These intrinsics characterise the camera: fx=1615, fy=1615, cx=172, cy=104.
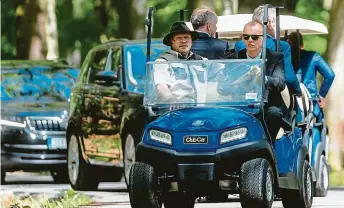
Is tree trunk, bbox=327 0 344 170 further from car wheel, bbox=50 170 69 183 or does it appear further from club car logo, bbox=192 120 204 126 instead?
club car logo, bbox=192 120 204 126

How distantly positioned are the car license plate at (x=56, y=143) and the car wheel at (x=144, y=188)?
8.99 m

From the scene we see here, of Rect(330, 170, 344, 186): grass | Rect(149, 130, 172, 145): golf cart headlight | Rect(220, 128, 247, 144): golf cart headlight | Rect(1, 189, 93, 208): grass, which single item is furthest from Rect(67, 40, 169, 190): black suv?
Rect(220, 128, 247, 144): golf cart headlight

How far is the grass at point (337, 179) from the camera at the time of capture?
22.0 metres

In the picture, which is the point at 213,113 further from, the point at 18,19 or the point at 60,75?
the point at 18,19

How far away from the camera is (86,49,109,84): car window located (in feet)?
70.8

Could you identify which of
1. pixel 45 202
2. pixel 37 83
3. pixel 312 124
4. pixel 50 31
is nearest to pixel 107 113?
pixel 312 124

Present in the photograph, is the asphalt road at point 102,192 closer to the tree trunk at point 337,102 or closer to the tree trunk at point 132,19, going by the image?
the tree trunk at point 337,102

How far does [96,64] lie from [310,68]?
4.23 meters

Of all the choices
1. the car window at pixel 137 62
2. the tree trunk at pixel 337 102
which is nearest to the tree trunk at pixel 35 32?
the tree trunk at pixel 337 102

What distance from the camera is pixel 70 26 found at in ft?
161

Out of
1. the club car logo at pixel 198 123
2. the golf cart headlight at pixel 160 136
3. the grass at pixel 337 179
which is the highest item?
the club car logo at pixel 198 123

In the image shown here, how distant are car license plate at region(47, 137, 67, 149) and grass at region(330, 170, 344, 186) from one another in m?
3.82

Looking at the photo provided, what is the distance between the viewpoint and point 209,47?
15094 millimetres

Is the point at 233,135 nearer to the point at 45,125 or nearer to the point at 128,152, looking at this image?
the point at 128,152
